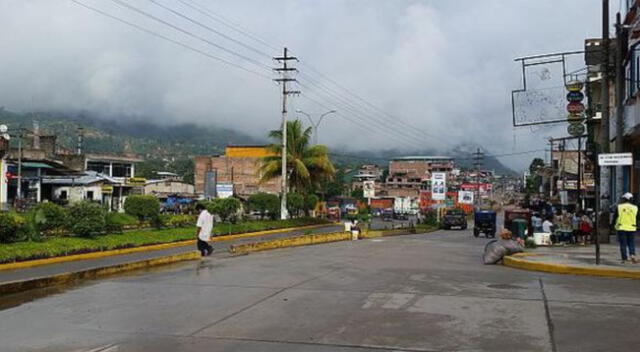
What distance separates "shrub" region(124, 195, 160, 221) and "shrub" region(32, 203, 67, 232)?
703 centimetres

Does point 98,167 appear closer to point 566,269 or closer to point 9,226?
point 9,226

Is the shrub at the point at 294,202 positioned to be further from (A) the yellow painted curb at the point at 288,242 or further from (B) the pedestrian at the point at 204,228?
(B) the pedestrian at the point at 204,228

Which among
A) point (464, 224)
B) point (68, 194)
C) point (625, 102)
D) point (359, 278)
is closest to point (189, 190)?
point (68, 194)

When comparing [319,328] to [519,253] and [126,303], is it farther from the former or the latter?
[519,253]

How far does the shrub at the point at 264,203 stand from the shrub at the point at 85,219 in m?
24.6

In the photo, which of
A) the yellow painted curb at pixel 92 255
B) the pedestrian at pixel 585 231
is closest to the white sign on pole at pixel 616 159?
the pedestrian at pixel 585 231

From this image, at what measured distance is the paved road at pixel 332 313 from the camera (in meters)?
7.79

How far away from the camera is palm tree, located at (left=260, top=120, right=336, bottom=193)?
54.8 m

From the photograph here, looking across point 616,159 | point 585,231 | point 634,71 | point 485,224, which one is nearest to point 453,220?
point 485,224

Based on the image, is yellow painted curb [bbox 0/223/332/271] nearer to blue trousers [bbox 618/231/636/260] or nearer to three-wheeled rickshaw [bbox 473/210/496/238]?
blue trousers [bbox 618/231/636/260]

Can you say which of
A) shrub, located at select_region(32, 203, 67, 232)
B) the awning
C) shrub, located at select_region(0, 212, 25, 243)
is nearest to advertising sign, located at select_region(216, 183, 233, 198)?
shrub, located at select_region(32, 203, 67, 232)

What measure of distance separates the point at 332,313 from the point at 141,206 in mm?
20269

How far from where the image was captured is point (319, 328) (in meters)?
8.55

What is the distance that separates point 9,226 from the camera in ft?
59.4
